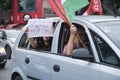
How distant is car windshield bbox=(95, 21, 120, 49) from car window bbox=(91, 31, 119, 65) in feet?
0.36

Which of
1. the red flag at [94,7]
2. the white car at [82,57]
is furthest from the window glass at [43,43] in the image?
the red flag at [94,7]

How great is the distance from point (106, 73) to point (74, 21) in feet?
4.03

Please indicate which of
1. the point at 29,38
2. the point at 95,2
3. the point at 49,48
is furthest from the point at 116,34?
the point at 95,2

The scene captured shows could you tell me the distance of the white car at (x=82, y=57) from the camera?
4859 mm

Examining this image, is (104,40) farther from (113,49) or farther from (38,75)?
(38,75)

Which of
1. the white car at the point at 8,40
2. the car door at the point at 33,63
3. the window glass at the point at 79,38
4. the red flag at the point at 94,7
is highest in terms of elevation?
the red flag at the point at 94,7

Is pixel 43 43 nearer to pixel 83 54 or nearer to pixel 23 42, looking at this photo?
pixel 23 42

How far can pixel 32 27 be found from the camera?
251 inches

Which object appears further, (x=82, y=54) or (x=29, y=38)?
(x=29, y=38)

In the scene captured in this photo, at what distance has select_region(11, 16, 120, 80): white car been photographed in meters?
4.86

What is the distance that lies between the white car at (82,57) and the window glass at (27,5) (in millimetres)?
19977

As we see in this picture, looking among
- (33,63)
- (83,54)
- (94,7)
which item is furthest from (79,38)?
(94,7)

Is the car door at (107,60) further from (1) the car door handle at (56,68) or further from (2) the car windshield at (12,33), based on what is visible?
(2) the car windshield at (12,33)

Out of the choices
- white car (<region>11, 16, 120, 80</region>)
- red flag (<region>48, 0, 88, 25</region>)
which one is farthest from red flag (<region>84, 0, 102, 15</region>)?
red flag (<region>48, 0, 88, 25</region>)
